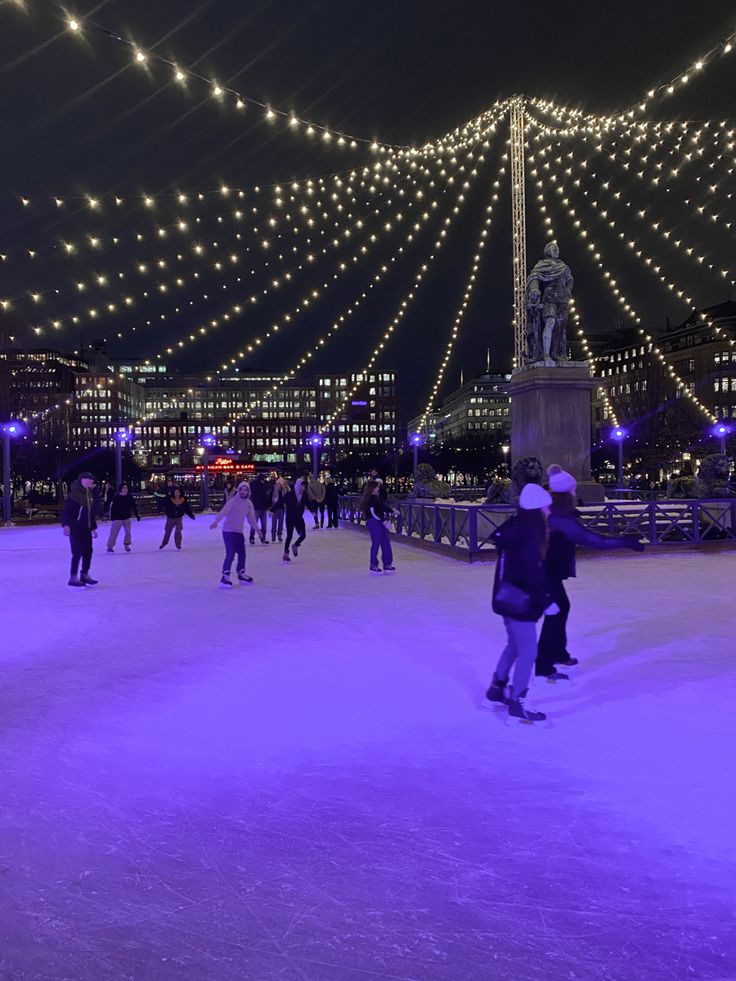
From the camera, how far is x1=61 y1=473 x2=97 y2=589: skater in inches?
530

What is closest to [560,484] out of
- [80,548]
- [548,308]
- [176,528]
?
[80,548]

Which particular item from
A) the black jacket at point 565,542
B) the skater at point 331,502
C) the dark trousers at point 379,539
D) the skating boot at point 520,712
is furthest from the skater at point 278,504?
the skating boot at point 520,712

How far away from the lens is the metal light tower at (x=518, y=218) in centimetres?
2638

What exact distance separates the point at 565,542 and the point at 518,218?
2370 centimetres

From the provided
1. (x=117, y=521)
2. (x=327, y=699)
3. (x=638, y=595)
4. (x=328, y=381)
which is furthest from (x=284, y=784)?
(x=328, y=381)

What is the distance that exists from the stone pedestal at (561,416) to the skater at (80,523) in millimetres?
10983

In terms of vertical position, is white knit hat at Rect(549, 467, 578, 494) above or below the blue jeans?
above

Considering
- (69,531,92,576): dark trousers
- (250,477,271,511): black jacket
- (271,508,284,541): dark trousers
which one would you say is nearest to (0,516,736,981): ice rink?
(69,531,92,576): dark trousers

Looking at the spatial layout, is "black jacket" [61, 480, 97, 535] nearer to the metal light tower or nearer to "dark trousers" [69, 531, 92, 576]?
"dark trousers" [69, 531, 92, 576]

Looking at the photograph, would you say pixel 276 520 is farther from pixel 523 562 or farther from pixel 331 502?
pixel 523 562

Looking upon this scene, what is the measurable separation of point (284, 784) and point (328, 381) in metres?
164

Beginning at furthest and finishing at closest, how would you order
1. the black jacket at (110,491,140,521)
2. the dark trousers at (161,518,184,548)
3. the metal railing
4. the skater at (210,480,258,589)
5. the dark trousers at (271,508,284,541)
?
1. the dark trousers at (271,508,284,541)
2. the dark trousers at (161,518,184,548)
3. the black jacket at (110,491,140,521)
4. the metal railing
5. the skater at (210,480,258,589)

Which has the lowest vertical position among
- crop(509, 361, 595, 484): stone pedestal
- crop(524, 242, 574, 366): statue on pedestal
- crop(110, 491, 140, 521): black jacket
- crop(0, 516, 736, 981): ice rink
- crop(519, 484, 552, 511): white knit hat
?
crop(0, 516, 736, 981): ice rink

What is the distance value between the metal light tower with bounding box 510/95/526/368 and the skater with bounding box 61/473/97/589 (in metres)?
15.3
